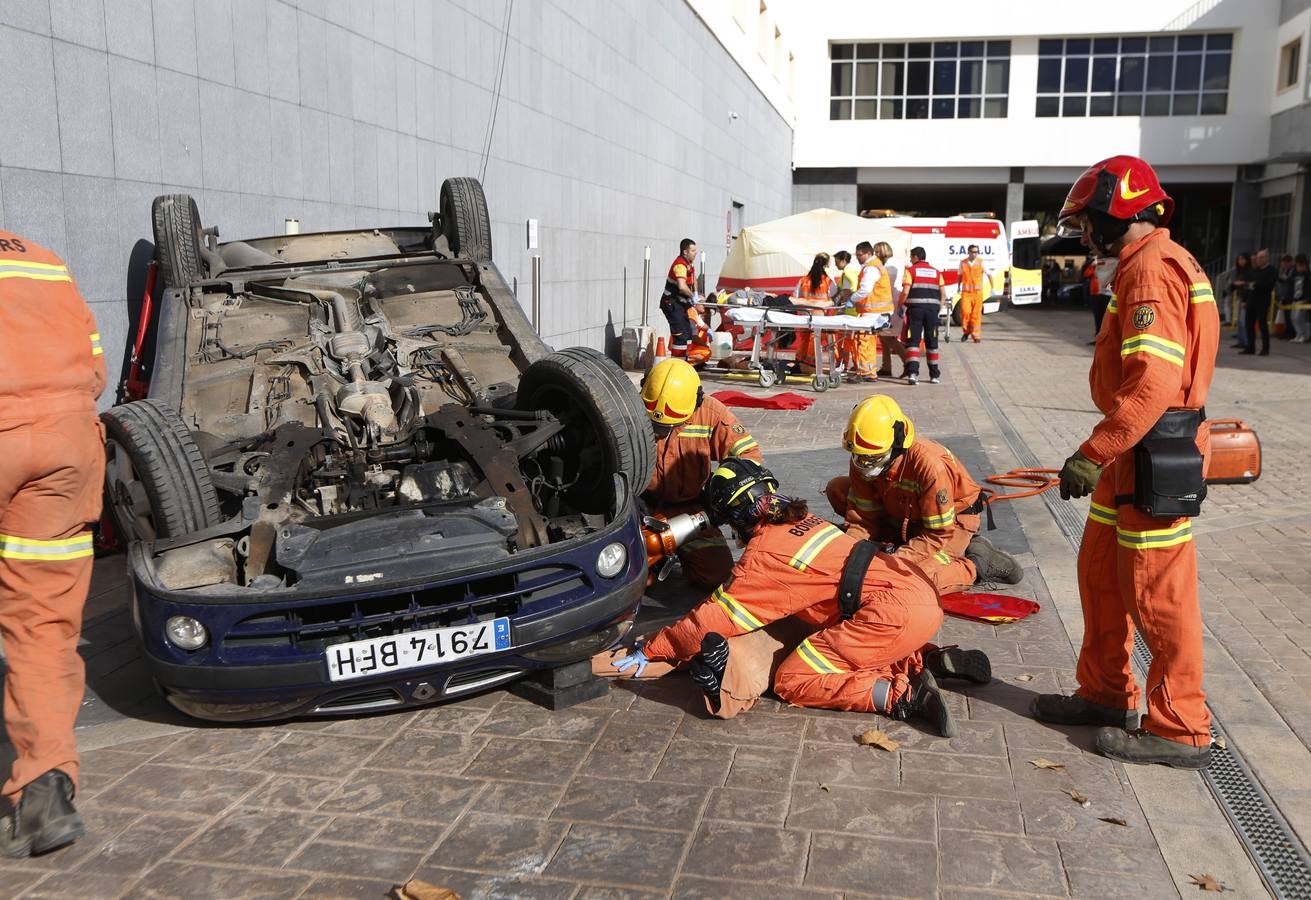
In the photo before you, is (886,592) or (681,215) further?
(681,215)

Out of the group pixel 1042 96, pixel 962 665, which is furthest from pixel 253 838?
pixel 1042 96

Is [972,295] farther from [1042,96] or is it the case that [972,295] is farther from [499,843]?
[499,843]

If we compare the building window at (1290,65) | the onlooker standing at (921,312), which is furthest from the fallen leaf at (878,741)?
the building window at (1290,65)

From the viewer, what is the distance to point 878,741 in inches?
166

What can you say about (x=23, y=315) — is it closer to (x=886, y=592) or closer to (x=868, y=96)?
(x=886, y=592)

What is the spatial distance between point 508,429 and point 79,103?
339 cm

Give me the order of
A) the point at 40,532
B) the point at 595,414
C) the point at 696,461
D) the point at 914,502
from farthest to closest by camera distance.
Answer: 1. the point at 696,461
2. the point at 914,502
3. the point at 595,414
4. the point at 40,532

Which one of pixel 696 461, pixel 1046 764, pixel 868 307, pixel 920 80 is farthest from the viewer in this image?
pixel 920 80

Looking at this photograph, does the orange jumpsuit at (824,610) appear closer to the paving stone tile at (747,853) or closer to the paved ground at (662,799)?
the paved ground at (662,799)

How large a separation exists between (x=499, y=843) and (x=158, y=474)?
1.99 meters

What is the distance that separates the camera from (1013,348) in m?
22.1

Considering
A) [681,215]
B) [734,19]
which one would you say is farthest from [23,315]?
[734,19]

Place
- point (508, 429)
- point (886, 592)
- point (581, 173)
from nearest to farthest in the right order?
1. point (886, 592)
2. point (508, 429)
3. point (581, 173)

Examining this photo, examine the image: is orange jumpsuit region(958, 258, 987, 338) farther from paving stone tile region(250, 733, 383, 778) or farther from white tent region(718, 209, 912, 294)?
paving stone tile region(250, 733, 383, 778)
